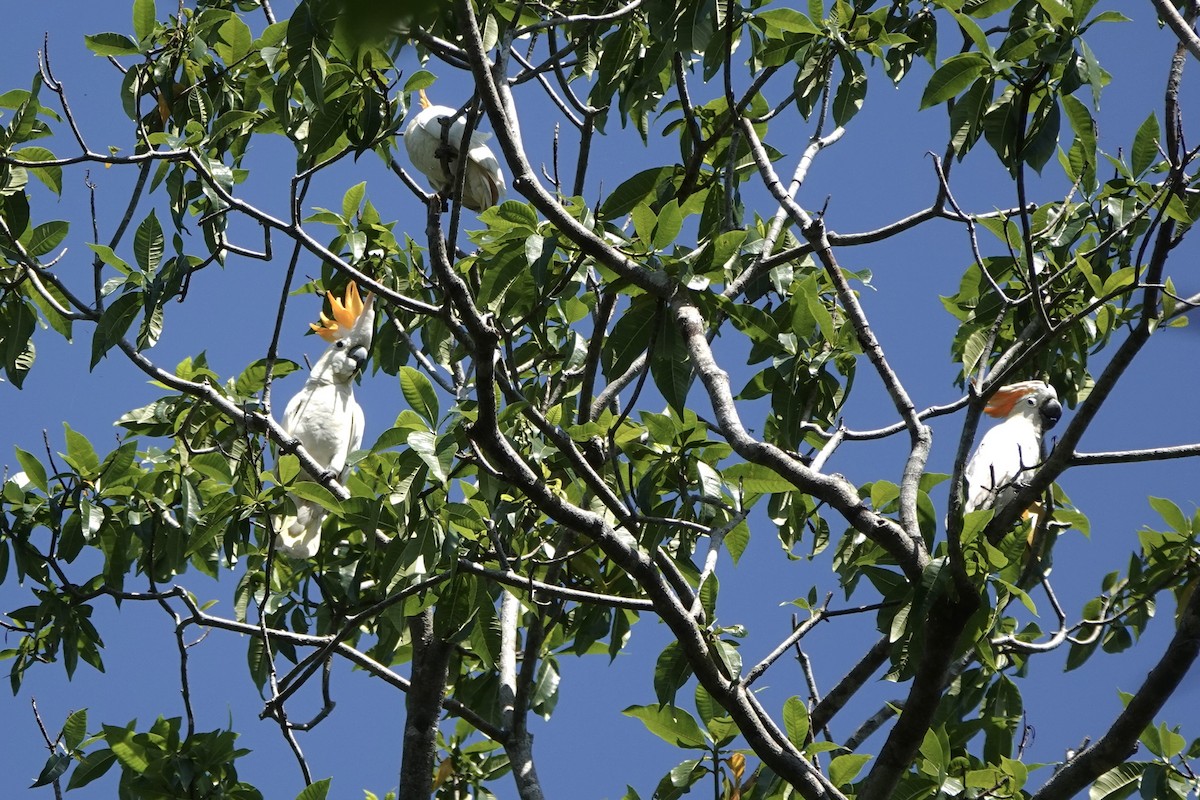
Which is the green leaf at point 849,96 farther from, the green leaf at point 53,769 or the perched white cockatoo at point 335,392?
the green leaf at point 53,769

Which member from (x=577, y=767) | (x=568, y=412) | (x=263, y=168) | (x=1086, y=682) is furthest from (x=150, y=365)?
(x=1086, y=682)

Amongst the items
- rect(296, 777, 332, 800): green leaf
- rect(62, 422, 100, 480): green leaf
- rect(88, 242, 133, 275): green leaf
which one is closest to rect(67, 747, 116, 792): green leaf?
rect(296, 777, 332, 800): green leaf

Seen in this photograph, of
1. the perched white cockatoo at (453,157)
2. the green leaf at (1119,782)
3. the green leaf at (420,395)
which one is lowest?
the green leaf at (1119,782)

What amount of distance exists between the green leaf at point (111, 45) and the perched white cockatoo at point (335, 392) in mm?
1131

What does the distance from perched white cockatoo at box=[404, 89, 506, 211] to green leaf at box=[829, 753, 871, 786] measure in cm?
210

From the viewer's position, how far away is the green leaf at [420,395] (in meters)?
2.54

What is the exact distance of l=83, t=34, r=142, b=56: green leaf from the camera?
10.9ft

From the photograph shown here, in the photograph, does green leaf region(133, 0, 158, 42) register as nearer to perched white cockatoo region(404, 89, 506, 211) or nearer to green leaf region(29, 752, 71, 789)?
perched white cockatoo region(404, 89, 506, 211)

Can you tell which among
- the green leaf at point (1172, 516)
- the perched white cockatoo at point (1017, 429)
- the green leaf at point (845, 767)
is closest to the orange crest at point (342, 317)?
the perched white cockatoo at point (1017, 429)

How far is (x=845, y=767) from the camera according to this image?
2676 mm

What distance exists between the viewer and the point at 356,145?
9.97ft

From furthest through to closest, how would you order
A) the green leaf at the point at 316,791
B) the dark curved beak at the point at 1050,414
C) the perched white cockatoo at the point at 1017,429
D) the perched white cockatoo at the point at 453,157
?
1. the dark curved beak at the point at 1050,414
2. the perched white cockatoo at the point at 1017,429
3. the perched white cockatoo at the point at 453,157
4. the green leaf at the point at 316,791

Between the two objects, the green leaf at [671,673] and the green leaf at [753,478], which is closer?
the green leaf at [753,478]

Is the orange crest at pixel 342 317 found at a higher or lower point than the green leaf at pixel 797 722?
higher
